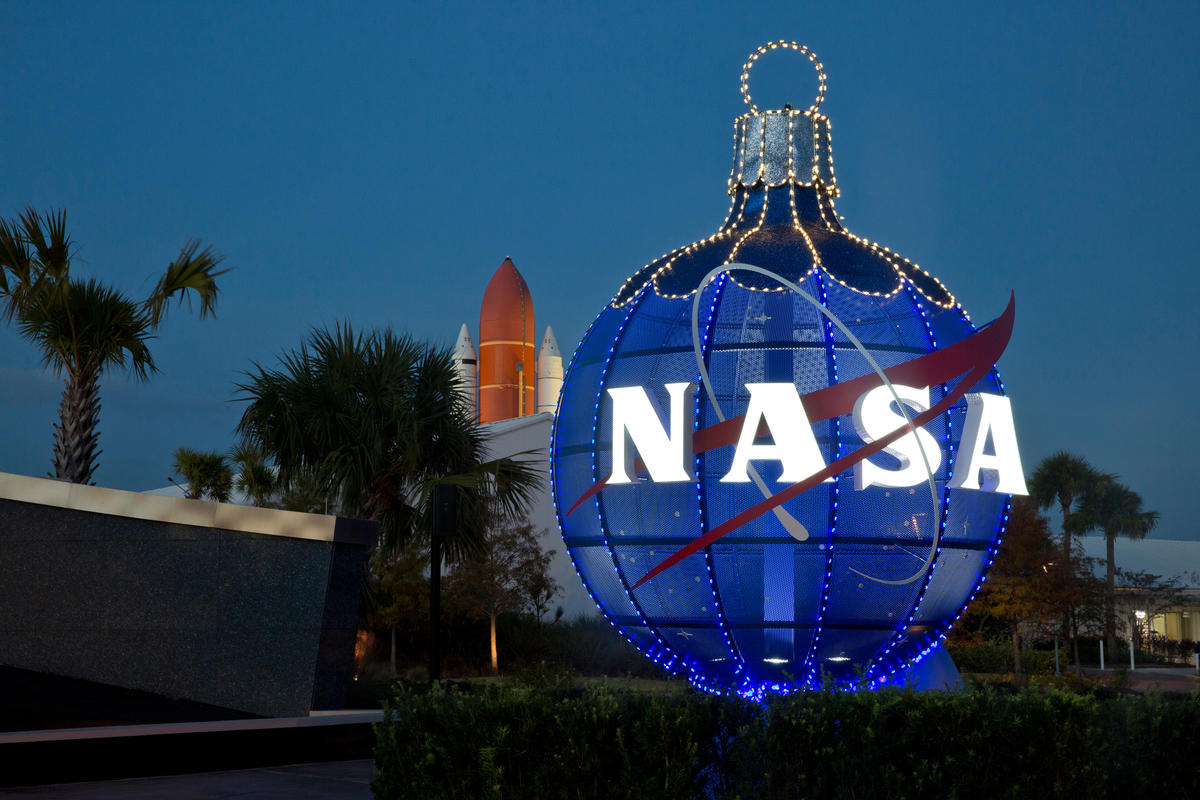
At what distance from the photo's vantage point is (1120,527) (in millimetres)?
53281

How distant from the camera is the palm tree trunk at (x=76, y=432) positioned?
1664 cm

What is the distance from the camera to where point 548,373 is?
66.9 meters

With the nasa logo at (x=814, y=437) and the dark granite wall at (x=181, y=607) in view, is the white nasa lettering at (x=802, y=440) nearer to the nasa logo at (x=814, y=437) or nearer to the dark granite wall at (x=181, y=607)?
the nasa logo at (x=814, y=437)

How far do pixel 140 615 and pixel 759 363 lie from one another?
7.75m

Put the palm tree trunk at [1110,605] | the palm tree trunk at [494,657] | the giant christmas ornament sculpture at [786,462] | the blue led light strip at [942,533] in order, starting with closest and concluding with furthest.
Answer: the giant christmas ornament sculpture at [786,462]
the blue led light strip at [942,533]
the palm tree trunk at [494,657]
the palm tree trunk at [1110,605]

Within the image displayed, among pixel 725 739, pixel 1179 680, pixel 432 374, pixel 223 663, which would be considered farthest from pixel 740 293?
pixel 1179 680

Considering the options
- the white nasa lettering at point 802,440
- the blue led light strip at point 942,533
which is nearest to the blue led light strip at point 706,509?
the white nasa lettering at point 802,440

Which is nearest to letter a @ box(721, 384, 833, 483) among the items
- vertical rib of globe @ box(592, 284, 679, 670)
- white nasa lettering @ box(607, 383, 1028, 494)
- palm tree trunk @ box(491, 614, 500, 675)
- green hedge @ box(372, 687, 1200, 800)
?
white nasa lettering @ box(607, 383, 1028, 494)

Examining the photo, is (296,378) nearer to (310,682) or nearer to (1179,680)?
(310,682)

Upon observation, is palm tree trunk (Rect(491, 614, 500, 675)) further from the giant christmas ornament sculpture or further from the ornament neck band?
the ornament neck band

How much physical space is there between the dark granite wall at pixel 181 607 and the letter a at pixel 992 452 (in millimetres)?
6975

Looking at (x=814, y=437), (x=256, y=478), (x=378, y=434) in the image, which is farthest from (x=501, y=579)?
(x=814, y=437)

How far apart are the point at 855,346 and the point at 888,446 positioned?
1.09 meters

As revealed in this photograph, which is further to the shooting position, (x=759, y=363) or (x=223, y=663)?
(x=223, y=663)
